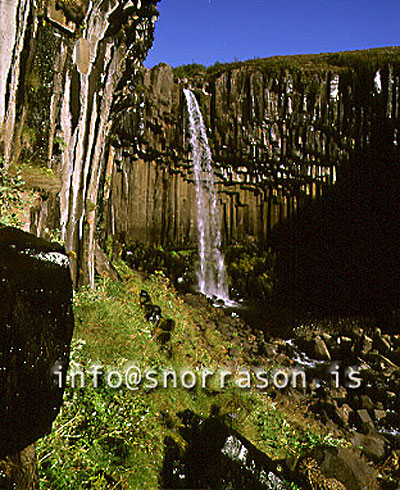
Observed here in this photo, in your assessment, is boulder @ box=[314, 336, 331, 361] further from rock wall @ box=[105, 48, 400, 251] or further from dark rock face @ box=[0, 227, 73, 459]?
dark rock face @ box=[0, 227, 73, 459]

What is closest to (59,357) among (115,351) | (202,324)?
(115,351)

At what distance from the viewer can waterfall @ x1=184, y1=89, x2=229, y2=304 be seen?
1186 cm

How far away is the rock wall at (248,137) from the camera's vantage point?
36.7 feet

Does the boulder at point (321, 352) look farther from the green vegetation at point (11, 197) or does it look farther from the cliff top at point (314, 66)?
the cliff top at point (314, 66)

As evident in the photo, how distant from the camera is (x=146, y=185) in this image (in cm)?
1154

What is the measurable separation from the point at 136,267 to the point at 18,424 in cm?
905

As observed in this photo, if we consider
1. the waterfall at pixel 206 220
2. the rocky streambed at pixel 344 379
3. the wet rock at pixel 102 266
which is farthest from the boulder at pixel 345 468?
the waterfall at pixel 206 220

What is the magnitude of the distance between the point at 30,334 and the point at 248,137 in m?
11.1

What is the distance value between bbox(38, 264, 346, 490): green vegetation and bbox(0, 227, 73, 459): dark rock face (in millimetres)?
1079

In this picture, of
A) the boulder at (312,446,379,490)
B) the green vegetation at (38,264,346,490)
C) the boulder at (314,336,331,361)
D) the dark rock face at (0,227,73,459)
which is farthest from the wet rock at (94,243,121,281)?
the dark rock face at (0,227,73,459)

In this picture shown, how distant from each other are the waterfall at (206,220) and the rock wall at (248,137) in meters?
0.25

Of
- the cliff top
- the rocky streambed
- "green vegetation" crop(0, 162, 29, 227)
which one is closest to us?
"green vegetation" crop(0, 162, 29, 227)

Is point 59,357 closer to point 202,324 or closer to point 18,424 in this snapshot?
point 18,424

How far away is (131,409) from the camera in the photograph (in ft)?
13.2
